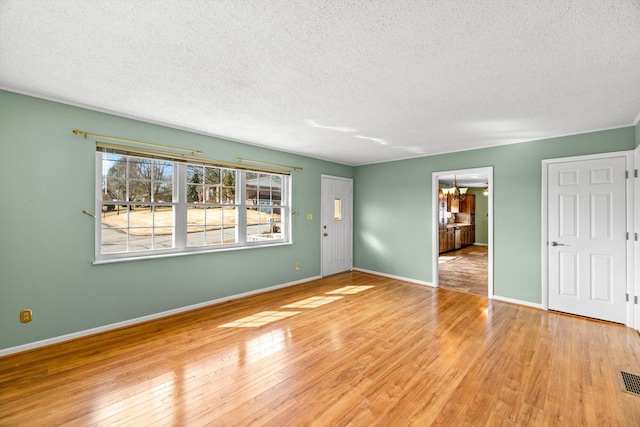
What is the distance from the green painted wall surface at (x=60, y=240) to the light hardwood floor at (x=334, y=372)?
0.29 m

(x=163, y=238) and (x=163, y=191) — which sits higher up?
(x=163, y=191)

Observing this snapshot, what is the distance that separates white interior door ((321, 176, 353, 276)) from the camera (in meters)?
5.79

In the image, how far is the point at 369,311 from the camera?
3.83 m

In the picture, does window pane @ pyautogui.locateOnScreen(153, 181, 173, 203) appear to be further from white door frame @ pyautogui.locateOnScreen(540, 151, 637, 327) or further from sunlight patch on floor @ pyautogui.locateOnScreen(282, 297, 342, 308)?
white door frame @ pyautogui.locateOnScreen(540, 151, 637, 327)

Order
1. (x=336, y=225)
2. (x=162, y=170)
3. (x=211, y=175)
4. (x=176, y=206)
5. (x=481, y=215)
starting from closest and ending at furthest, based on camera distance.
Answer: (x=162, y=170) → (x=176, y=206) → (x=211, y=175) → (x=336, y=225) → (x=481, y=215)

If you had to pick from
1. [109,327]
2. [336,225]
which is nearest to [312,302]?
[336,225]

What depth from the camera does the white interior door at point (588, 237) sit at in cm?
341

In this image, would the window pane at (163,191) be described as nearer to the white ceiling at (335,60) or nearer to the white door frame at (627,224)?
the white ceiling at (335,60)

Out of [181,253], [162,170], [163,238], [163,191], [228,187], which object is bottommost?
[181,253]

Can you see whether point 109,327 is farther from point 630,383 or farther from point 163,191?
point 630,383

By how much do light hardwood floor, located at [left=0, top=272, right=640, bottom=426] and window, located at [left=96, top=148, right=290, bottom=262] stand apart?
1.02 m

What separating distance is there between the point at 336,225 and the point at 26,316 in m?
4.76

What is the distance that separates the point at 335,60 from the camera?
6.68ft

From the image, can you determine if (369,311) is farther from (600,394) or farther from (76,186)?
(76,186)
